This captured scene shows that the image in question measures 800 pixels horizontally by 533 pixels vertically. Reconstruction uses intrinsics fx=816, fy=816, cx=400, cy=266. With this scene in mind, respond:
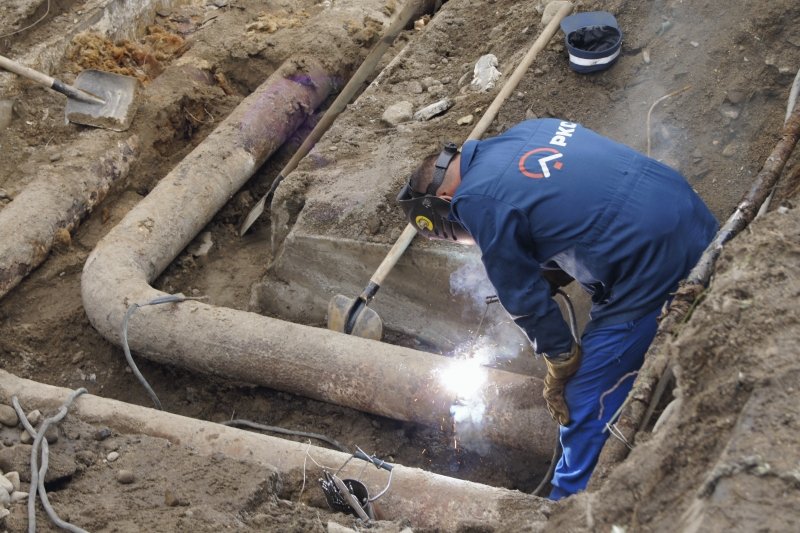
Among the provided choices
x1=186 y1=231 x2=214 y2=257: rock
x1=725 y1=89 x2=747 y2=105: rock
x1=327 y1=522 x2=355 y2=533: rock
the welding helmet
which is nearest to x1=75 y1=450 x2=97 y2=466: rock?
x1=327 y1=522 x2=355 y2=533: rock

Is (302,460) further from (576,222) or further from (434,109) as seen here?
(434,109)

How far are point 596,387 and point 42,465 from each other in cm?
250

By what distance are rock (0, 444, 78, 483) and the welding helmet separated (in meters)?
1.95

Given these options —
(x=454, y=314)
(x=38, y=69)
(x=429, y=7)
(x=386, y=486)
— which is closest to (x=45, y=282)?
(x=38, y=69)

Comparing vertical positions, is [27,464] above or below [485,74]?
below

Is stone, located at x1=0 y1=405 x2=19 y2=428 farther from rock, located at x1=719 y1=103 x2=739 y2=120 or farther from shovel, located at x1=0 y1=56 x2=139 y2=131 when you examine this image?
rock, located at x1=719 y1=103 x2=739 y2=120

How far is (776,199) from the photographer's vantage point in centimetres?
357

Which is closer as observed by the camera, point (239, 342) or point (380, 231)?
point (239, 342)

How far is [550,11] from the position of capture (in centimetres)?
614

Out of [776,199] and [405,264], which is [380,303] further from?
[776,199]

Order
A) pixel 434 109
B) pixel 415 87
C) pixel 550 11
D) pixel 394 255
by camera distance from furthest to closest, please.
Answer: pixel 415 87, pixel 550 11, pixel 434 109, pixel 394 255

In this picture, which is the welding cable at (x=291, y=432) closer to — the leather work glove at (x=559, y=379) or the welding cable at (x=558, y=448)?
the welding cable at (x=558, y=448)

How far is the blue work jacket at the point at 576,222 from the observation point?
3.40m

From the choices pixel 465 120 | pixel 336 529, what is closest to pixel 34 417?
pixel 336 529
